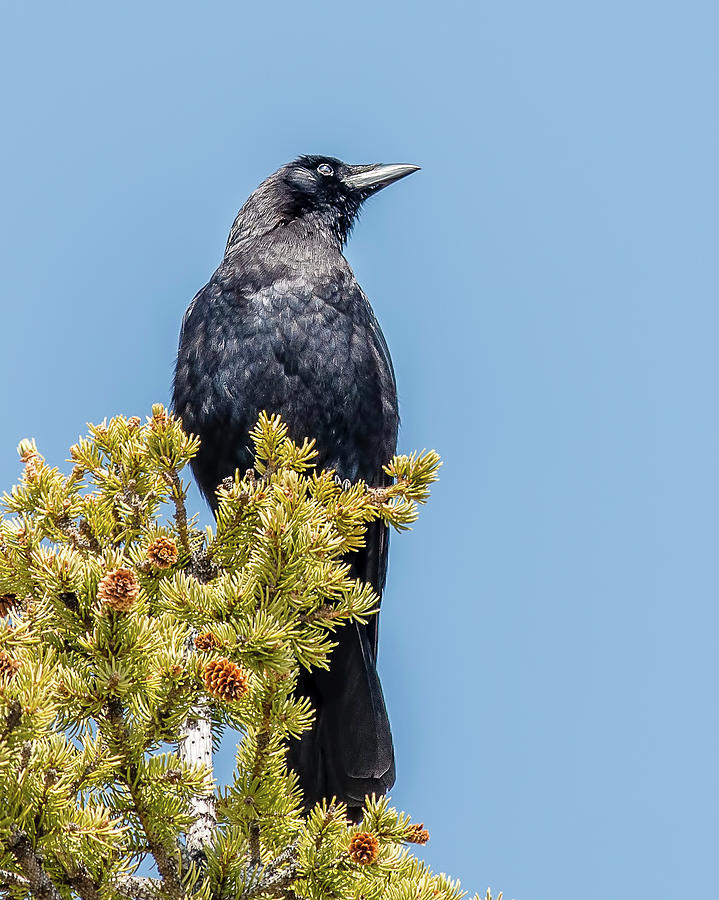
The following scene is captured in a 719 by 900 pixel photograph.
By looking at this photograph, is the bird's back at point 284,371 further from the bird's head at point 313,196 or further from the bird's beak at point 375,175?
the bird's beak at point 375,175

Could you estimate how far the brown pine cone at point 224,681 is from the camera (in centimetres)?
197

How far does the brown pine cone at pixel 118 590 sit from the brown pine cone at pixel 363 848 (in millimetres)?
662

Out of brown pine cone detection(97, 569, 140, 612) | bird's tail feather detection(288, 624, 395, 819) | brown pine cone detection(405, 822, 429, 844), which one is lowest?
brown pine cone detection(405, 822, 429, 844)

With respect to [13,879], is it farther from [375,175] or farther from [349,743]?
[375,175]

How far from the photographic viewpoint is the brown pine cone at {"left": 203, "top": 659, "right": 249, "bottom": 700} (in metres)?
1.97

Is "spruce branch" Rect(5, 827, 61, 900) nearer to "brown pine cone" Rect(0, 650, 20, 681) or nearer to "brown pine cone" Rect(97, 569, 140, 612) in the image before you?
"brown pine cone" Rect(0, 650, 20, 681)

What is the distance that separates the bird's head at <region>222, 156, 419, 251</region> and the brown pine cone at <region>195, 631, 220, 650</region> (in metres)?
2.92

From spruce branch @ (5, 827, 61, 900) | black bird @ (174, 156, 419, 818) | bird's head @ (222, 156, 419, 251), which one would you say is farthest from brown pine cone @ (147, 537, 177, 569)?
bird's head @ (222, 156, 419, 251)

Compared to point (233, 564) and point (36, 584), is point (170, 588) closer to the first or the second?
point (36, 584)

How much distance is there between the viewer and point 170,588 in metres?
2.25

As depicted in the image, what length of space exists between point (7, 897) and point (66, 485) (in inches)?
40.2

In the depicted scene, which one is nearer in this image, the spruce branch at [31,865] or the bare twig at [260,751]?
the spruce branch at [31,865]

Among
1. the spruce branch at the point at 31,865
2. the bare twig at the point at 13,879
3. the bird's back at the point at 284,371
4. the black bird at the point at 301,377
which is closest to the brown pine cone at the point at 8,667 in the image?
the spruce branch at the point at 31,865

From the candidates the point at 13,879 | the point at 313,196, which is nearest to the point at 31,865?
the point at 13,879
